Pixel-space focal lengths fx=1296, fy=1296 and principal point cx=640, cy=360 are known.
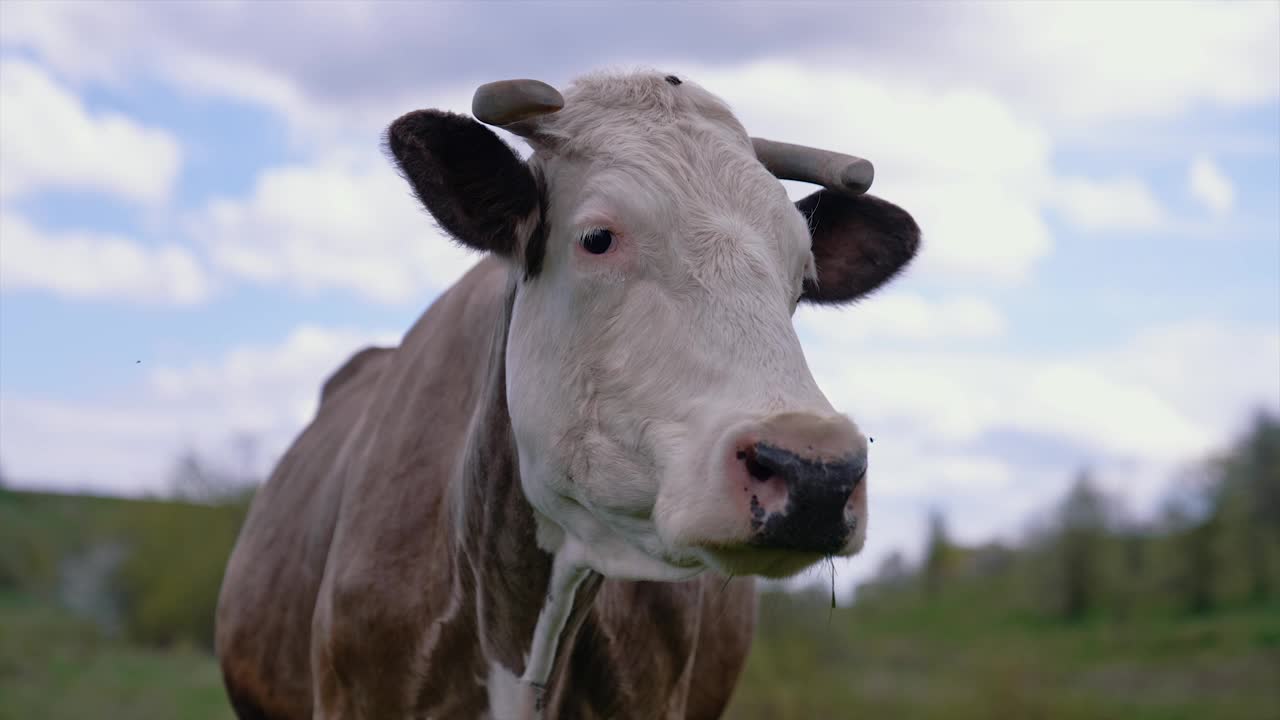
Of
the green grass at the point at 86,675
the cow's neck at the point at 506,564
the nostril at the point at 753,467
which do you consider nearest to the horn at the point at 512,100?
the cow's neck at the point at 506,564

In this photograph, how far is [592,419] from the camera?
132 inches

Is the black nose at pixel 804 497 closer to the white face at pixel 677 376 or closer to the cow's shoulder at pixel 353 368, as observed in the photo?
the white face at pixel 677 376

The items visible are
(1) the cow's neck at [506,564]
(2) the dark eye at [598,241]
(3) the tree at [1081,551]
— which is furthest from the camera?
(3) the tree at [1081,551]

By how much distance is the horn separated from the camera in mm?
3602

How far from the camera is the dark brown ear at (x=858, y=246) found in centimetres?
442

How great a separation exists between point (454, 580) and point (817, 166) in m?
1.78

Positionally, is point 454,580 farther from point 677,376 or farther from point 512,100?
point 512,100

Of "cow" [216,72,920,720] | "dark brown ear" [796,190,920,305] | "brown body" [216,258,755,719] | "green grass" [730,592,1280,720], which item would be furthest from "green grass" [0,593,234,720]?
"dark brown ear" [796,190,920,305]

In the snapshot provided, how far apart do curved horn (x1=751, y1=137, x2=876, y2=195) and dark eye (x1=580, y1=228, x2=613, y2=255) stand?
83 centimetres

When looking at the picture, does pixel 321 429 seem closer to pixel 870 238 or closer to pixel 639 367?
pixel 870 238

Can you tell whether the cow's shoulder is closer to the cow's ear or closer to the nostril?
the cow's ear

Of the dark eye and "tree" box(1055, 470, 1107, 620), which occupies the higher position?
the dark eye

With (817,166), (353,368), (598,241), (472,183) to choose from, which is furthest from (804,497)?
(353,368)

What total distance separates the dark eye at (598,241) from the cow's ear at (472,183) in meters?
0.28
